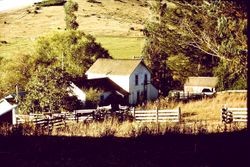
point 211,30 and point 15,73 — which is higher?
point 211,30

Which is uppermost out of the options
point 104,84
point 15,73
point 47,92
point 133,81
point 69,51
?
point 69,51

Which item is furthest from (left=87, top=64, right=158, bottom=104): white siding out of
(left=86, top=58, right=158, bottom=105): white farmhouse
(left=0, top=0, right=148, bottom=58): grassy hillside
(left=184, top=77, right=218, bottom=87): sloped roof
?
(left=0, top=0, right=148, bottom=58): grassy hillside

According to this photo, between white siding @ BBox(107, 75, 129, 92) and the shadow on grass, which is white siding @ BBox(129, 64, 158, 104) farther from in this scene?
the shadow on grass

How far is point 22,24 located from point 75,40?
1336 inches

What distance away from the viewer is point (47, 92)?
3678cm

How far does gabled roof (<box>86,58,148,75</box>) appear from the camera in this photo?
54906mm

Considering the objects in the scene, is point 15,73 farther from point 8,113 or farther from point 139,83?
point 8,113

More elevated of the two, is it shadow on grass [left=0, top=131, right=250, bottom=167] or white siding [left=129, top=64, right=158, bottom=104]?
white siding [left=129, top=64, right=158, bottom=104]

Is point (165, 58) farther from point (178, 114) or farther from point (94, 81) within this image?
point (178, 114)

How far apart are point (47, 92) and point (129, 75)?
19.1 meters

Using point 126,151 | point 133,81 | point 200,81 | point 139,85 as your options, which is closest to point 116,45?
point 200,81

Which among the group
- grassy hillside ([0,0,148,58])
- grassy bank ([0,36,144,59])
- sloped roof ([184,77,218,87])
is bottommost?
sloped roof ([184,77,218,87])

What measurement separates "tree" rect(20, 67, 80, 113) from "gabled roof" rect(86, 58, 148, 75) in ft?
57.6

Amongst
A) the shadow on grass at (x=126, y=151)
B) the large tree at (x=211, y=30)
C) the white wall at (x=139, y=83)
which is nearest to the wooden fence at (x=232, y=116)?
the large tree at (x=211, y=30)
